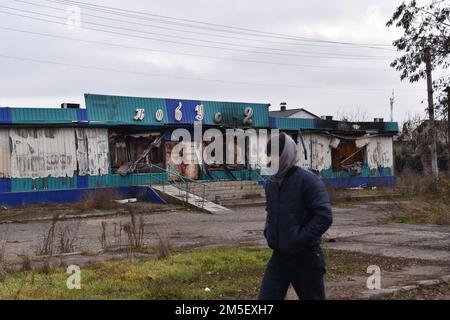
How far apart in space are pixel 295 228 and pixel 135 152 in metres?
24.4

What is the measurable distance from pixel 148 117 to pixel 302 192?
Answer: 23.8 metres

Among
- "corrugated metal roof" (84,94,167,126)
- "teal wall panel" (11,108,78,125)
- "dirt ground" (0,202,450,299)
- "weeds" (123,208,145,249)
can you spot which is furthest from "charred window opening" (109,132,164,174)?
"weeds" (123,208,145,249)

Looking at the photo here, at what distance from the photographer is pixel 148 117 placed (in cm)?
2814

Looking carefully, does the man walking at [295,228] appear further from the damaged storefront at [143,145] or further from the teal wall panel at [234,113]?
the teal wall panel at [234,113]

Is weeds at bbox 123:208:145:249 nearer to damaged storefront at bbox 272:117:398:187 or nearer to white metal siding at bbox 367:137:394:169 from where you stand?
damaged storefront at bbox 272:117:398:187

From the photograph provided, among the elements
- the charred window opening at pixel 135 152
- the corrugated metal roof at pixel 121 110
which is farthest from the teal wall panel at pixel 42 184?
the corrugated metal roof at pixel 121 110

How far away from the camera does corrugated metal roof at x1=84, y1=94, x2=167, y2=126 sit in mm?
26281

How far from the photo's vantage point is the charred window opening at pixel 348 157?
3731 cm

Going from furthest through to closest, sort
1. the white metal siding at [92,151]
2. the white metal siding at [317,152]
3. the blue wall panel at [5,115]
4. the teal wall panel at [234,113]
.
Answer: the white metal siding at [317,152] → the teal wall panel at [234,113] → the white metal siding at [92,151] → the blue wall panel at [5,115]

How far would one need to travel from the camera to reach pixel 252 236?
14617mm

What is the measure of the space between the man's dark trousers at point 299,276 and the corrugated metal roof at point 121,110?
72.7 feet
